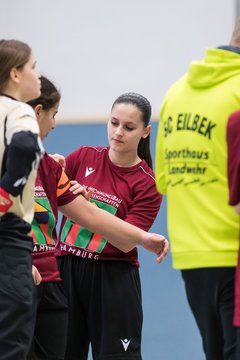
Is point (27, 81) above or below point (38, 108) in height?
above

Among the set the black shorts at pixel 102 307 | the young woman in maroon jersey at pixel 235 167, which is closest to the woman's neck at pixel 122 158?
the black shorts at pixel 102 307

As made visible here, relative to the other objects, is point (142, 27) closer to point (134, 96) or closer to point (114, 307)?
point (134, 96)

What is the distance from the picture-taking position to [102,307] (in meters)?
3.31

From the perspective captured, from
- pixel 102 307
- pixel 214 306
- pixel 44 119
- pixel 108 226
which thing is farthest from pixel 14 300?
pixel 102 307

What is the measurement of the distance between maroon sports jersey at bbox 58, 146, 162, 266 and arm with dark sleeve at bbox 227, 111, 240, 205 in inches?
46.7

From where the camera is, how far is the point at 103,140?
4.65 meters

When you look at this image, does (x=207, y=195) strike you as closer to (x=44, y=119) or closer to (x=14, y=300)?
(x=14, y=300)

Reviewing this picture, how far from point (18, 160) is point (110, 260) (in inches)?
41.9

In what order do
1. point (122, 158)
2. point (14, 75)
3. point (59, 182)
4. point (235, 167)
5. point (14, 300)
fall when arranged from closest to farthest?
point (235, 167)
point (14, 300)
point (14, 75)
point (59, 182)
point (122, 158)

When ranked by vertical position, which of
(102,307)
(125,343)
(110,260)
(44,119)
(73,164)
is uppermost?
(44,119)

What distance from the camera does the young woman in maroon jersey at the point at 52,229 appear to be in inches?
116

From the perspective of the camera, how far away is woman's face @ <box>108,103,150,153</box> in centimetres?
338

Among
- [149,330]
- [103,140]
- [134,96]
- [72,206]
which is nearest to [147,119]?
[134,96]

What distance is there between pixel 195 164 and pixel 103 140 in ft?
7.72
